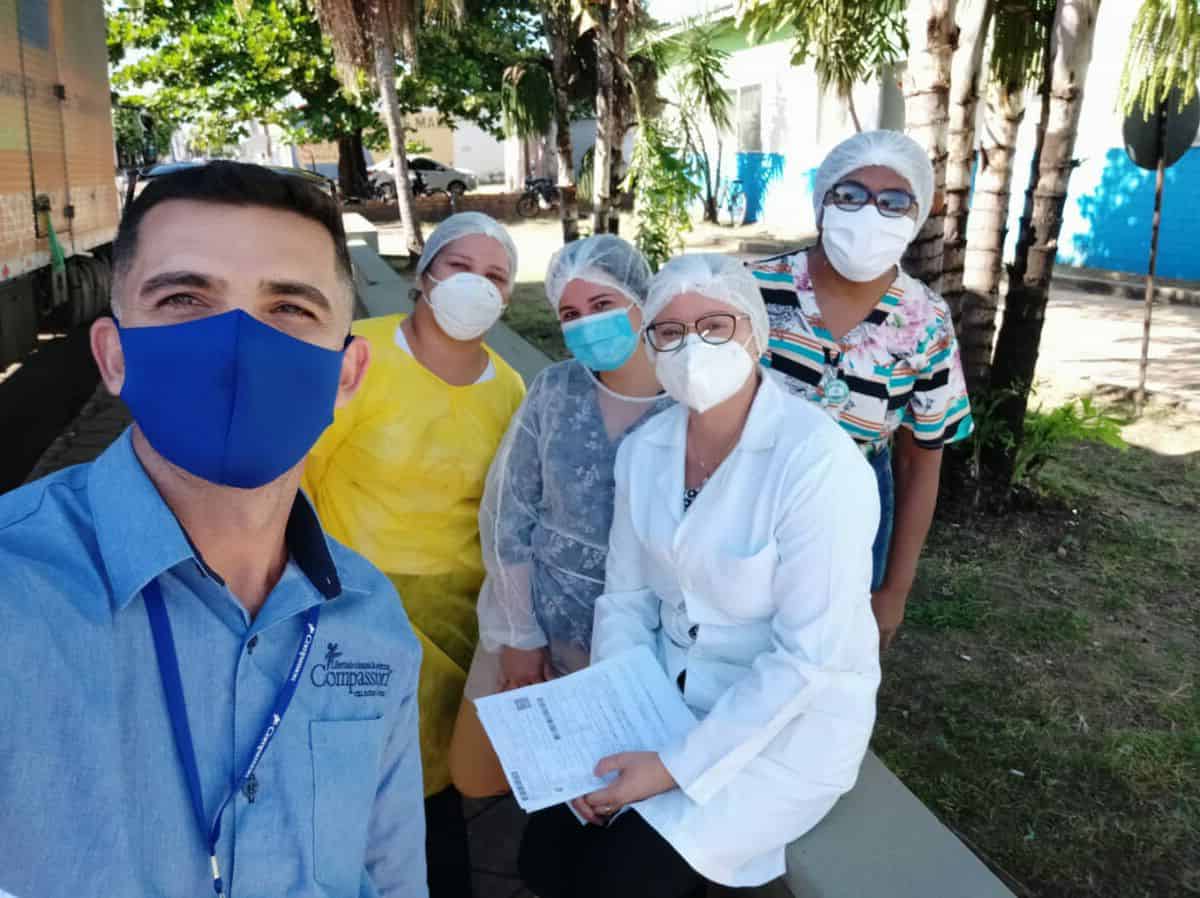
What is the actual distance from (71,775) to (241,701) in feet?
0.76

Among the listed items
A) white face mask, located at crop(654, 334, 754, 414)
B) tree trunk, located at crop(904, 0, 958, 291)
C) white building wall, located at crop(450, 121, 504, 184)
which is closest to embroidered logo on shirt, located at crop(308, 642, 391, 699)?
white face mask, located at crop(654, 334, 754, 414)

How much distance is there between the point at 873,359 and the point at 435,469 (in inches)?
48.3

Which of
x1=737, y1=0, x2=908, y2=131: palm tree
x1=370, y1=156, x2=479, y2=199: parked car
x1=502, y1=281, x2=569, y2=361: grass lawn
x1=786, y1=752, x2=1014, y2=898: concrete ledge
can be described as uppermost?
x1=737, y1=0, x2=908, y2=131: palm tree

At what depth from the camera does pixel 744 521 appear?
198 cm

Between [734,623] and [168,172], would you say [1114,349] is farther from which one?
[168,172]

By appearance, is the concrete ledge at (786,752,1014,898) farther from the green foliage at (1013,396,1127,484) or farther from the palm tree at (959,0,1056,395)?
the green foliage at (1013,396,1127,484)

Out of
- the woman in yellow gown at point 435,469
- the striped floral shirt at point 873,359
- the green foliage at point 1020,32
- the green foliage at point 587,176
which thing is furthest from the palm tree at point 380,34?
the striped floral shirt at point 873,359

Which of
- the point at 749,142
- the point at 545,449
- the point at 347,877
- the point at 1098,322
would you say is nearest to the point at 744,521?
the point at 545,449

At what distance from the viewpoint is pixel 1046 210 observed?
4812mm

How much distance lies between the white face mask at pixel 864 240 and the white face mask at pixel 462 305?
97 cm

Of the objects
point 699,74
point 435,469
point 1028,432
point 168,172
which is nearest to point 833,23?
point 1028,432

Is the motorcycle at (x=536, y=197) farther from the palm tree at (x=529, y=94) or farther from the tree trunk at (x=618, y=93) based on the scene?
the tree trunk at (x=618, y=93)

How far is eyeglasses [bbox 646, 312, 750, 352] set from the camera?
2094 millimetres

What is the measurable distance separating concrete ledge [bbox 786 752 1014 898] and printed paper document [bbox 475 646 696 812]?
382 millimetres
